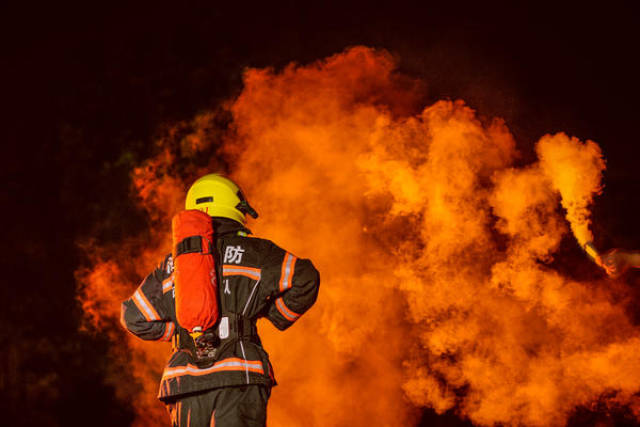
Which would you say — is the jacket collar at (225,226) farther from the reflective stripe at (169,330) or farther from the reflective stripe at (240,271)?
the reflective stripe at (169,330)

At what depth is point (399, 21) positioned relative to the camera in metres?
7.28

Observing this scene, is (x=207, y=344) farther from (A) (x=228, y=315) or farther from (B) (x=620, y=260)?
(B) (x=620, y=260)

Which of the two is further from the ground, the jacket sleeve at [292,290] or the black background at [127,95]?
the black background at [127,95]

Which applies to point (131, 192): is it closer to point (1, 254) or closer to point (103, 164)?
A: point (103, 164)

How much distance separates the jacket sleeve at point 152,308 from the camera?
3.38m

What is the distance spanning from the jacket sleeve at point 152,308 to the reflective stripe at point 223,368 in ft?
1.43

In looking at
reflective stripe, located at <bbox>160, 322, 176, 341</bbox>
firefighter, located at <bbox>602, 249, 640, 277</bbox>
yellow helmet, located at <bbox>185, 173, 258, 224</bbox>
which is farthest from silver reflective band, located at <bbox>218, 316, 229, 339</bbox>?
firefighter, located at <bbox>602, 249, 640, 277</bbox>

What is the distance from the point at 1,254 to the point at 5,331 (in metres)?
1.17

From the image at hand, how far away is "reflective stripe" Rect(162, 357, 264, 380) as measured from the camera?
300 centimetres

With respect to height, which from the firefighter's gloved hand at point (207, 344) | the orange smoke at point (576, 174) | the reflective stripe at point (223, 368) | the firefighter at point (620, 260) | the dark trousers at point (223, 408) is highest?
the orange smoke at point (576, 174)

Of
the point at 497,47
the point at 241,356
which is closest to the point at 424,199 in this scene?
the point at 497,47

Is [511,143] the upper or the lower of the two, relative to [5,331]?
upper

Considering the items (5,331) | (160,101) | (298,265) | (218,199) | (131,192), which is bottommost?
(298,265)

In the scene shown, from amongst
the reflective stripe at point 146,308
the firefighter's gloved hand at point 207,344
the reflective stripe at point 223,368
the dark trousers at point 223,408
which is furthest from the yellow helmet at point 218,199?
the dark trousers at point 223,408
